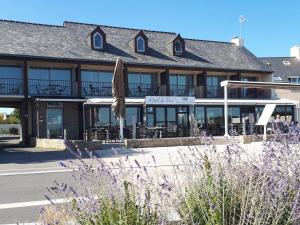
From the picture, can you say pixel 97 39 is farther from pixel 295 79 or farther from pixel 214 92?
pixel 295 79

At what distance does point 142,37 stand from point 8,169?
2186cm

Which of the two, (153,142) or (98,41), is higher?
(98,41)

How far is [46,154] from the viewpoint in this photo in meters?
18.3

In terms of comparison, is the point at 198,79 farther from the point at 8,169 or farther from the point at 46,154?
the point at 8,169

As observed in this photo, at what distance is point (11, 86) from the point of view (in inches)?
1121

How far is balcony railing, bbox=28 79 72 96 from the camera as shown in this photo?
95.6 feet

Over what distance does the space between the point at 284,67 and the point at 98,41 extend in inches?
1013

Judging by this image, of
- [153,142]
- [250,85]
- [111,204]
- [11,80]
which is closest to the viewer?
[111,204]

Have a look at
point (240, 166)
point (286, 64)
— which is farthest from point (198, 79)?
point (240, 166)

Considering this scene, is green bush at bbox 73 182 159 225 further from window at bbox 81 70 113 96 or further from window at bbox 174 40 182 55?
window at bbox 174 40 182 55

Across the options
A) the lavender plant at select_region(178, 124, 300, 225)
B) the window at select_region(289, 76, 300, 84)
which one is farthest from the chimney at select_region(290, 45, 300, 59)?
the lavender plant at select_region(178, 124, 300, 225)

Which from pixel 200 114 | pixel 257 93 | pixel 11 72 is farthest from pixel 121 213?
pixel 257 93

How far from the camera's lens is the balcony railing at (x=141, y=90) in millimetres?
33125

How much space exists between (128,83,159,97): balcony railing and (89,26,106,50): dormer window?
11.6ft
